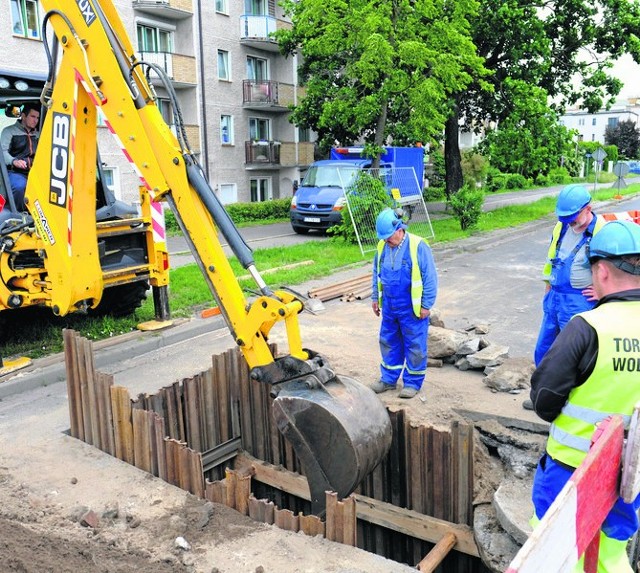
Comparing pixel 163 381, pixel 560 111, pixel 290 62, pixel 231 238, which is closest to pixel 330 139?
pixel 290 62

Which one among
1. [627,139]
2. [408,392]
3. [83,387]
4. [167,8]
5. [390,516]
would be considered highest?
[167,8]

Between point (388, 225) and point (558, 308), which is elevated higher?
point (388, 225)

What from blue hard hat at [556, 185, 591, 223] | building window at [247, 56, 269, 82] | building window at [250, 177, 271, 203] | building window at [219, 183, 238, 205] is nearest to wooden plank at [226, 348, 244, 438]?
blue hard hat at [556, 185, 591, 223]

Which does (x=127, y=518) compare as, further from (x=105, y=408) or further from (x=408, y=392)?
(x=408, y=392)

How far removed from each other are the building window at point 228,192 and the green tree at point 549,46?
945 cm

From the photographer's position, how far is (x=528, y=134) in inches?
834

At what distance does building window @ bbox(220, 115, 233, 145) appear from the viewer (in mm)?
26844

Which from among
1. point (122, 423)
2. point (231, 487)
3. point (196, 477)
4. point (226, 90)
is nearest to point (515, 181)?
point (226, 90)

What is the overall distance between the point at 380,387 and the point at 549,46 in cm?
1867

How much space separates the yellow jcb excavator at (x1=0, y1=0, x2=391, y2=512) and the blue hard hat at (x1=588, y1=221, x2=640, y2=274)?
2010 mm

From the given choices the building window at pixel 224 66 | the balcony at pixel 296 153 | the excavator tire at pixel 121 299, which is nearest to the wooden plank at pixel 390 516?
the excavator tire at pixel 121 299

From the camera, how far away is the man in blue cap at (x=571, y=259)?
17.2ft

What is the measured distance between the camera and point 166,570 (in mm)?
3689

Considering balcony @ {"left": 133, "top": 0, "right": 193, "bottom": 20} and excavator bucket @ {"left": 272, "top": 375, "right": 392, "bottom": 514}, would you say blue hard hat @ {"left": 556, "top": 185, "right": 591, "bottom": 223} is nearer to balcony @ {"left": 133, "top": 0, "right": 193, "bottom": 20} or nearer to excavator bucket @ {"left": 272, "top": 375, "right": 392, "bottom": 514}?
excavator bucket @ {"left": 272, "top": 375, "right": 392, "bottom": 514}
